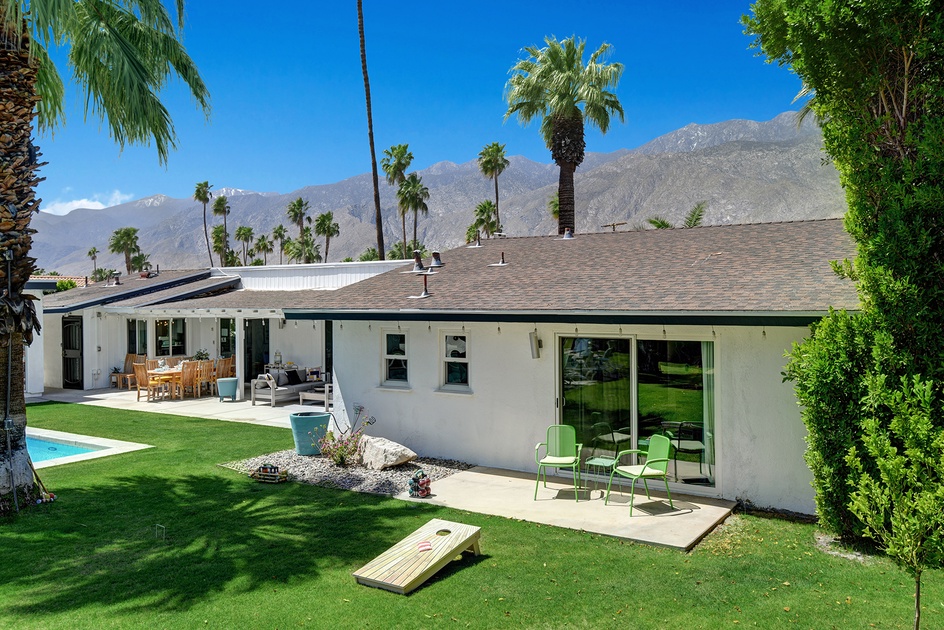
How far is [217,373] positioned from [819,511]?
63.9ft

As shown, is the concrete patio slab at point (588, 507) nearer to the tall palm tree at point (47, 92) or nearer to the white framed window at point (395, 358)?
the white framed window at point (395, 358)

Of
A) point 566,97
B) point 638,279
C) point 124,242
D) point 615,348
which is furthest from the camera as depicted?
point 124,242

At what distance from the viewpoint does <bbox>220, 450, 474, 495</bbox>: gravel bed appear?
986 cm

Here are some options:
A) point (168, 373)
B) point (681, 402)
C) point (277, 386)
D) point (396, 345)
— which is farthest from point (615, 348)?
point (168, 373)

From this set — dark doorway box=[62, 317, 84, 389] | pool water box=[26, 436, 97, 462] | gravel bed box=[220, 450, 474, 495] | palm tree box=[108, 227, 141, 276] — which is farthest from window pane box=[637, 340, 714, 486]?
palm tree box=[108, 227, 141, 276]

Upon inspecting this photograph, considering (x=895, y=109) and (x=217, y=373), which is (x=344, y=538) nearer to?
(x=895, y=109)

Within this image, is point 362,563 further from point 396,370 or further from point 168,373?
point 168,373

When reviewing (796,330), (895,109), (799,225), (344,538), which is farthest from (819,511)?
(799,225)

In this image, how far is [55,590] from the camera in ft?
19.7

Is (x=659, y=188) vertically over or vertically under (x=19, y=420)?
over

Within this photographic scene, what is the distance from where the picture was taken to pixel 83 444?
1326 cm

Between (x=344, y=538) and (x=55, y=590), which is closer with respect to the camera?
(x=55, y=590)

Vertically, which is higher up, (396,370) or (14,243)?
(14,243)

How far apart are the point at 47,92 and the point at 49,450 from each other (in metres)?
7.41
